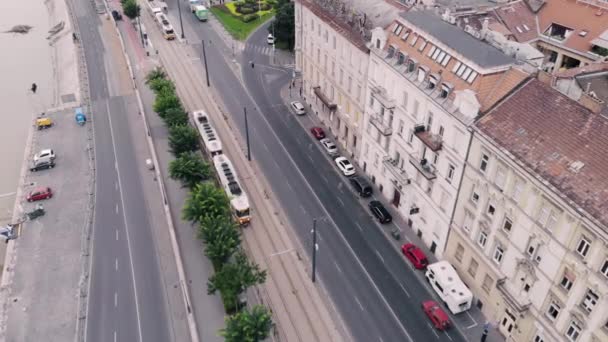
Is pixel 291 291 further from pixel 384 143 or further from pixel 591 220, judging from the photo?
pixel 591 220

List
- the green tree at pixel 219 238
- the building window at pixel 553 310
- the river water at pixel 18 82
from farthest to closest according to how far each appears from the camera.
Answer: the river water at pixel 18 82 → the green tree at pixel 219 238 → the building window at pixel 553 310

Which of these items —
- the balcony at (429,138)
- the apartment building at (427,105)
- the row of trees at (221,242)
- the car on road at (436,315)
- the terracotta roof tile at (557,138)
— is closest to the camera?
the terracotta roof tile at (557,138)

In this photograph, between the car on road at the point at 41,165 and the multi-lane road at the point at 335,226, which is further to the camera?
the car on road at the point at 41,165

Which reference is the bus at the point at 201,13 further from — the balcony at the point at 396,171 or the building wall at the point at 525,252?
the building wall at the point at 525,252

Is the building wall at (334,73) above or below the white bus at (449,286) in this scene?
above

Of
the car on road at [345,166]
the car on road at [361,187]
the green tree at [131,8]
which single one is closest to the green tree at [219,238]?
the car on road at [361,187]

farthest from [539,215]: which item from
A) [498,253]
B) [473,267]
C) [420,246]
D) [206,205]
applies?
[206,205]

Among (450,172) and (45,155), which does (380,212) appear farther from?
(45,155)

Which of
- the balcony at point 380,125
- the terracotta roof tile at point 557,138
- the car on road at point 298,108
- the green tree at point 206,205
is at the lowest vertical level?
the car on road at point 298,108

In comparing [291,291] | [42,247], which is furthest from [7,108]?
[291,291]
